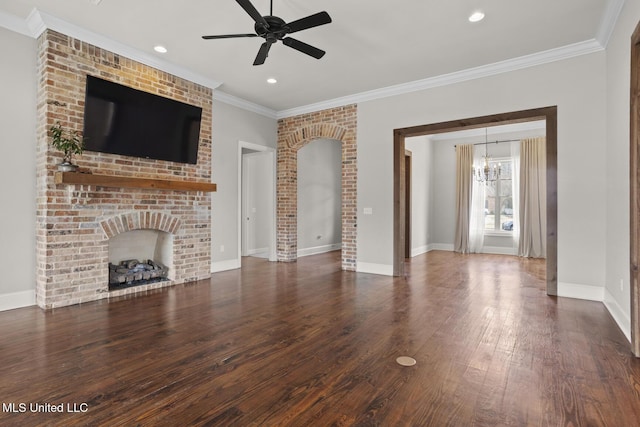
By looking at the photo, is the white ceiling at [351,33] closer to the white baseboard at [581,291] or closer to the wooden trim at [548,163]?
the wooden trim at [548,163]

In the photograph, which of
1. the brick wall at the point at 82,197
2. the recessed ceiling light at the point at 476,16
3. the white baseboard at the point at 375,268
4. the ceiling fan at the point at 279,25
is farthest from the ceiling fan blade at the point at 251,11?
the white baseboard at the point at 375,268

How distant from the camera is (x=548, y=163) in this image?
433 centimetres

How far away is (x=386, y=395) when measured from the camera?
2016 millimetres

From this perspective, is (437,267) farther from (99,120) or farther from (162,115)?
(99,120)

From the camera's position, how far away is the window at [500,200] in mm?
8258

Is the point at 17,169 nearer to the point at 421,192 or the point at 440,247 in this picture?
the point at 421,192

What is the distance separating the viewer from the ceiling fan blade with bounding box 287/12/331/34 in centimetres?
286

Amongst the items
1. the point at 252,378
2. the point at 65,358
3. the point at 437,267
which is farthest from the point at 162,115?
the point at 437,267

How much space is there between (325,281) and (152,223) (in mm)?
2605

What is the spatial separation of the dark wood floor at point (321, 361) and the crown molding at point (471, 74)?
3.01 meters

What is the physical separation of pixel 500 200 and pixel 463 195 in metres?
0.88

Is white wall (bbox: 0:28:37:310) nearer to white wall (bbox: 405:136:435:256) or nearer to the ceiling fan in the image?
the ceiling fan

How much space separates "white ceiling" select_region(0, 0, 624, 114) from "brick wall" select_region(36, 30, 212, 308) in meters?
0.25

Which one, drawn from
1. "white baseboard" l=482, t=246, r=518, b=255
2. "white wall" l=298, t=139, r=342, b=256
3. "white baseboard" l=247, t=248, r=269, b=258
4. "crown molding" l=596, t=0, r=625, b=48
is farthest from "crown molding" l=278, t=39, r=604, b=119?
"white baseboard" l=482, t=246, r=518, b=255
